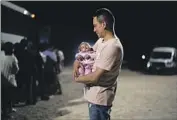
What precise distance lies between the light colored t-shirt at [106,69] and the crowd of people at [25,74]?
17.0 ft

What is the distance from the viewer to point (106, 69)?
3.65m

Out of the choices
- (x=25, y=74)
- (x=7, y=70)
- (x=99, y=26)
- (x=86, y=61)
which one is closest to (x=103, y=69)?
(x=86, y=61)

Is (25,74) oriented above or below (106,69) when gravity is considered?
below

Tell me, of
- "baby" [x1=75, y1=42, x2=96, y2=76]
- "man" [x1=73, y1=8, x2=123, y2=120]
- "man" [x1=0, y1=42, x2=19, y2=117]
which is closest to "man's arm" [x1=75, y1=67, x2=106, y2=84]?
"man" [x1=73, y1=8, x2=123, y2=120]

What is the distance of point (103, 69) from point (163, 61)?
21.8 meters

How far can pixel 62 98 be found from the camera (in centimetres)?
1259

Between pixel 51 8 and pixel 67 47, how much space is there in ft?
19.6

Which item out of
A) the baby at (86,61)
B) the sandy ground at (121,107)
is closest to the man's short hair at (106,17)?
the baby at (86,61)

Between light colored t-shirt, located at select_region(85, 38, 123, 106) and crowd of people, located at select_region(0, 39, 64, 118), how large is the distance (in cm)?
520

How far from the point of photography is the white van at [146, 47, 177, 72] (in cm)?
2456

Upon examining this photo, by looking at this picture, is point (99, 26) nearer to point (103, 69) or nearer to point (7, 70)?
point (103, 69)

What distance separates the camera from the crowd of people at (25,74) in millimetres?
8711

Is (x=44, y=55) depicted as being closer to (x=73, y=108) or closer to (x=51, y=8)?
(x=73, y=108)

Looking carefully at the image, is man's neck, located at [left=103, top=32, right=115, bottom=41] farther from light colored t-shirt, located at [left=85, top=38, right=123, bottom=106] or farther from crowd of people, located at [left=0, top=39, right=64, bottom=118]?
crowd of people, located at [left=0, top=39, right=64, bottom=118]
